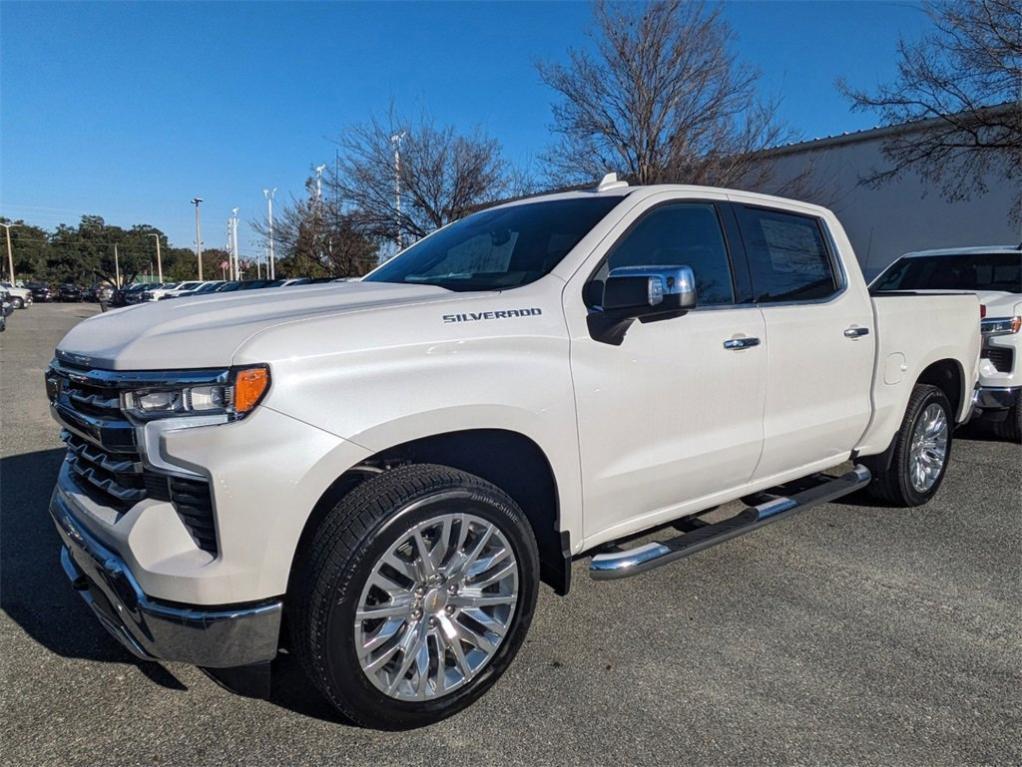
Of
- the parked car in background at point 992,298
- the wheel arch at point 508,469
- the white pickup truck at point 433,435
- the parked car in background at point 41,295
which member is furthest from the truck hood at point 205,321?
the parked car in background at point 41,295

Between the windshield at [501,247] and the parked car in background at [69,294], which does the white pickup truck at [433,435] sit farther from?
the parked car in background at [69,294]

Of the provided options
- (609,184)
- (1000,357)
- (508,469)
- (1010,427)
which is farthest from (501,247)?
(1010,427)

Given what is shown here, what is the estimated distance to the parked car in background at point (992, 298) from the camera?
20.5 feet

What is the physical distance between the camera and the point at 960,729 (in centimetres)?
250

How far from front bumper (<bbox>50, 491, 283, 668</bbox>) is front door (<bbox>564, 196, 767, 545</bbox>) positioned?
130cm

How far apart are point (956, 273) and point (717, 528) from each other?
249 inches

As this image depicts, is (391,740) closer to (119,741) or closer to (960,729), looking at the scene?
(119,741)

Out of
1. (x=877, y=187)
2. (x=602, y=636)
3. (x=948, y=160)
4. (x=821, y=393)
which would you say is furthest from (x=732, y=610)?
(x=877, y=187)

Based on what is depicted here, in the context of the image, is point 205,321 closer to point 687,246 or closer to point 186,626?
point 186,626

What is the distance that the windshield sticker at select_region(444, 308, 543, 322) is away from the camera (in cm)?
251

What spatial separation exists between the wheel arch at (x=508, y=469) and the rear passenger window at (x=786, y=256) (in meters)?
1.60

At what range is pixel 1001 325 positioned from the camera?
6375 millimetres

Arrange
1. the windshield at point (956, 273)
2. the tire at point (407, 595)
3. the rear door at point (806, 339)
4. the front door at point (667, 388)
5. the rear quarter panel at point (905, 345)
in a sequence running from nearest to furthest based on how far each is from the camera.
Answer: the tire at point (407, 595)
the front door at point (667, 388)
the rear door at point (806, 339)
the rear quarter panel at point (905, 345)
the windshield at point (956, 273)

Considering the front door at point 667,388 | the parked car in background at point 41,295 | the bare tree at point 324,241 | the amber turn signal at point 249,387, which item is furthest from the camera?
the parked car in background at point 41,295
